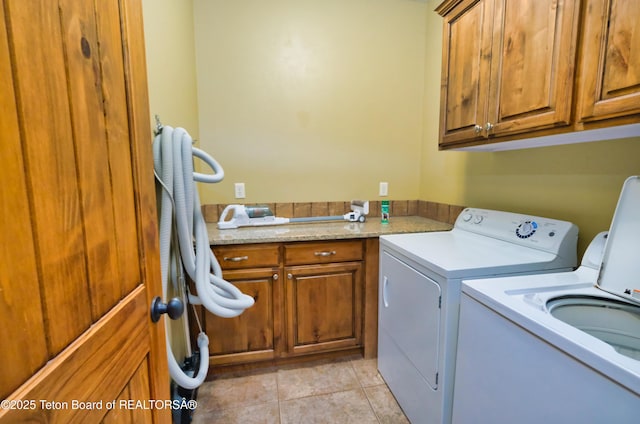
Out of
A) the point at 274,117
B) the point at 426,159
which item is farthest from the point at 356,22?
the point at 426,159

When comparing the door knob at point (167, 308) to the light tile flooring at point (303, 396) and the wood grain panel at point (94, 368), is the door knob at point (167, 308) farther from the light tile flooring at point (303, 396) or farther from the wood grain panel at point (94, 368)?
the light tile flooring at point (303, 396)

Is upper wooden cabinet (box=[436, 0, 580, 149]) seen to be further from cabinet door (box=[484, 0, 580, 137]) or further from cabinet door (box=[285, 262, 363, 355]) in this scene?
cabinet door (box=[285, 262, 363, 355])

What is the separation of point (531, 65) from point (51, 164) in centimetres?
158

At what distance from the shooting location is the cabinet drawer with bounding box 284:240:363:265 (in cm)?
183

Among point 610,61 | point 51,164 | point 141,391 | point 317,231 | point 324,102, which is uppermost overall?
point 324,102

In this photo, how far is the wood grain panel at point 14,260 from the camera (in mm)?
344

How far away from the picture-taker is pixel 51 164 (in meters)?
0.42

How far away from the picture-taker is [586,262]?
1.16 metres

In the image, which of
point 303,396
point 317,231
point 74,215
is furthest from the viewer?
point 317,231

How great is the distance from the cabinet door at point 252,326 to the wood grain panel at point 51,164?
1355 millimetres

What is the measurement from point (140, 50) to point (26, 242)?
0.58 m

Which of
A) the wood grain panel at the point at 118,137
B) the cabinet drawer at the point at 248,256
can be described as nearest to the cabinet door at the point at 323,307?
the cabinet drawer at the point at 248,256

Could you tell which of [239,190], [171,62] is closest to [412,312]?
[239,190]

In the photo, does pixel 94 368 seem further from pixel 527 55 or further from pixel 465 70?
pixel 465 70
